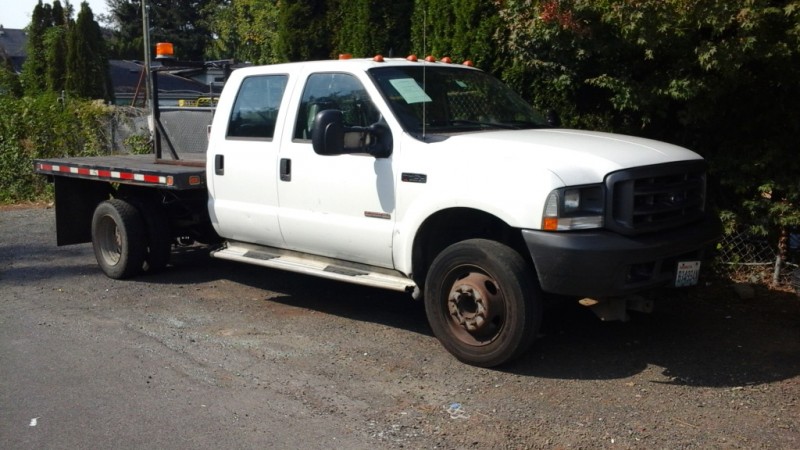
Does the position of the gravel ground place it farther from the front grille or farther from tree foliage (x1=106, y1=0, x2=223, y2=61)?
tree foliage (x1=106, y1=0, x2=223, y2=61)

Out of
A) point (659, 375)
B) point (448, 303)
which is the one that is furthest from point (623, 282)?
point (448, 303)

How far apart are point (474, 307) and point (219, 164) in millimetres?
2838

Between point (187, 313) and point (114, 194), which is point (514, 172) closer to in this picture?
point (187, 313)

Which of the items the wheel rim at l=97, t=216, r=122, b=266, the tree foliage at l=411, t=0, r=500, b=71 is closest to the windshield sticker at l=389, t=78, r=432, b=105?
the tree foliage at l=411, t=0, r=500, b=71

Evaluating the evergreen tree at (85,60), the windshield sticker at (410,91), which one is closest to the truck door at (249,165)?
the windshield sticker at (410,91)

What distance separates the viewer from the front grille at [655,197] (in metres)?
5.41

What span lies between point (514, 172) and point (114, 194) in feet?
17.1

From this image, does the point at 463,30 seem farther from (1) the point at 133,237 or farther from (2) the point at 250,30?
(2) the point at 250,30

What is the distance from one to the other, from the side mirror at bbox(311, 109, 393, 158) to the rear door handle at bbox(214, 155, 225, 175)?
1.51 metres

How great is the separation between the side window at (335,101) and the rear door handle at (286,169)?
201 mm

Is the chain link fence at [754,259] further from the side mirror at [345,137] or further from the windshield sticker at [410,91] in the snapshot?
Answer: the side mirror at [345,137]

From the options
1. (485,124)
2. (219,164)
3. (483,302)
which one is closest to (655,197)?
(483,302)

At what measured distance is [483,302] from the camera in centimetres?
574

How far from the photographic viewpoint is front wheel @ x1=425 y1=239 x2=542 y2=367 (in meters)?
5.56
